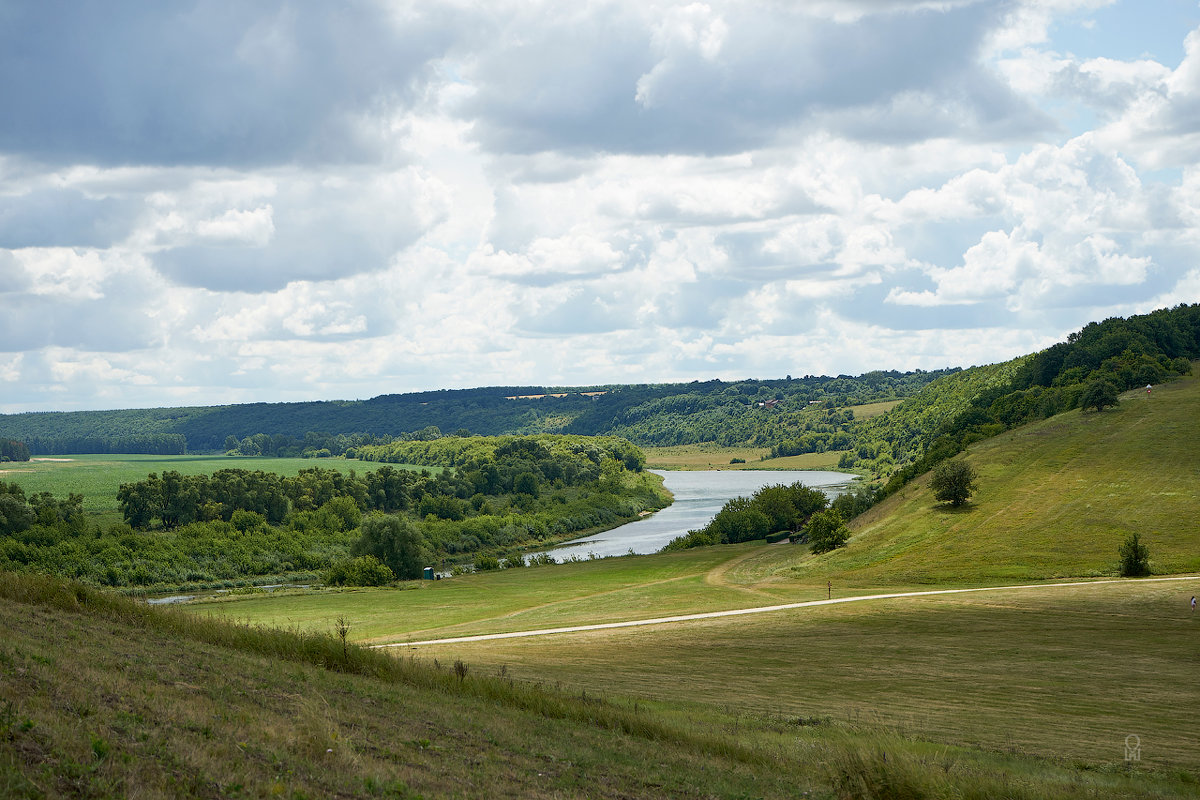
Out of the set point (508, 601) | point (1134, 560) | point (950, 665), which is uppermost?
point (950, 665)

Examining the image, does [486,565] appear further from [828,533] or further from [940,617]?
[940,617]

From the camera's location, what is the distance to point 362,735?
13844 mm

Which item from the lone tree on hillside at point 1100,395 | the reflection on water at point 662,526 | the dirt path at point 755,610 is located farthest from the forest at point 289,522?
the lone tree on hillside at point 1100,395

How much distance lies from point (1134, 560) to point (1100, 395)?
4597 centimetres

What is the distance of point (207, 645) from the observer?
1983 cm

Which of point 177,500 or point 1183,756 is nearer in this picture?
point 1183,756

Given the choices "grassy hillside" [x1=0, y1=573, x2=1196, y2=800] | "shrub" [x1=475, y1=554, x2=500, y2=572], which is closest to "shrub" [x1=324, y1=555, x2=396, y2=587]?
"shrub" [x1=475, y1=554, x2=500, y2=572]

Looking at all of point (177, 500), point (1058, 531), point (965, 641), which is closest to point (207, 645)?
point (965, 641)

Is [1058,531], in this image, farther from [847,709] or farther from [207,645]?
[207,645]

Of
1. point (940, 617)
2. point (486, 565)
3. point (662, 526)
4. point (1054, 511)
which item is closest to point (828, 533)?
point (1054, 511)

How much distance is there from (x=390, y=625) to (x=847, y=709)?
106 feet

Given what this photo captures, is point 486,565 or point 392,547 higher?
point 392,547

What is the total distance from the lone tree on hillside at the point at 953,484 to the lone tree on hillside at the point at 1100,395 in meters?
28.0

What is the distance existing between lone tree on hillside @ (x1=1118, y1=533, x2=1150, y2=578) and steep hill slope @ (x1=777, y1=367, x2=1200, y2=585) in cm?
Result: 99
